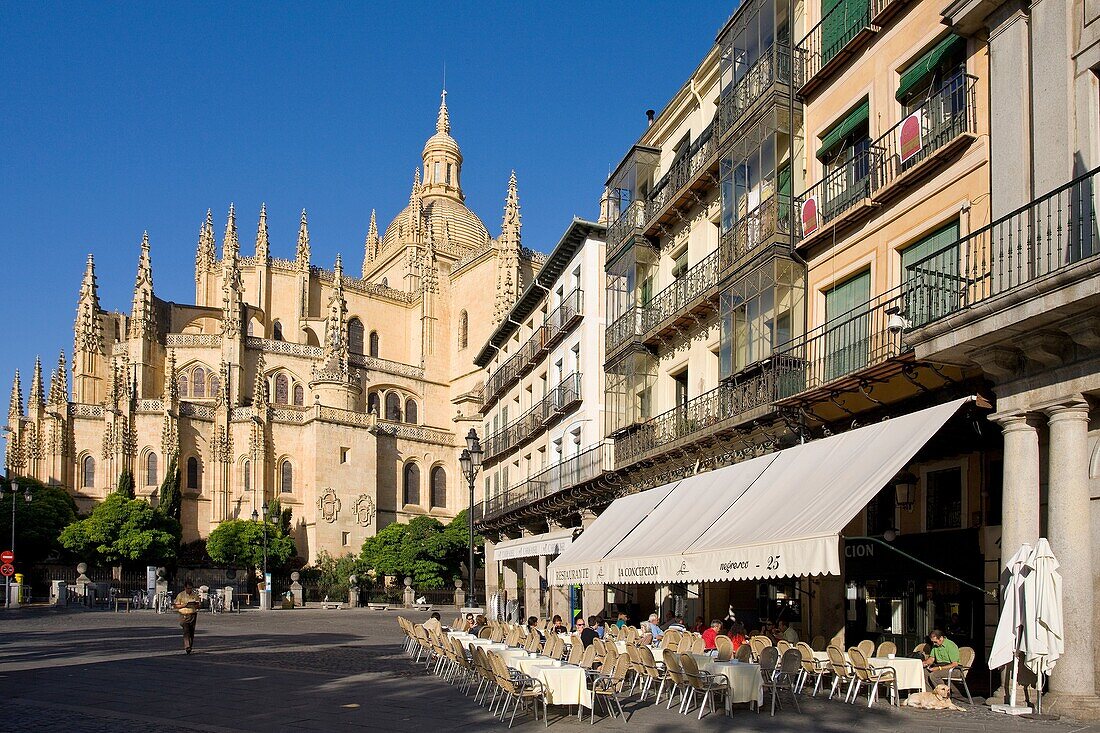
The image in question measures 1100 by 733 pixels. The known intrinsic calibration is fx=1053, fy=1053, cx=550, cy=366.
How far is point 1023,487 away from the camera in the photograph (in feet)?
38.1

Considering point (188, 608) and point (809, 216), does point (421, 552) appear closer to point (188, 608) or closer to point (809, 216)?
point (188, 608)

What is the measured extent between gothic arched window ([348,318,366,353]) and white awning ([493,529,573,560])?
179 ft

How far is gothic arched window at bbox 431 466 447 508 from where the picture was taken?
80.9 meters

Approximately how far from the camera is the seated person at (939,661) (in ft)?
41.8

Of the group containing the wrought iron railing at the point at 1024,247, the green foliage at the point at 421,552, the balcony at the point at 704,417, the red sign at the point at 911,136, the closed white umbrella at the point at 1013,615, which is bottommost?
the green foliage at the point at 421,552

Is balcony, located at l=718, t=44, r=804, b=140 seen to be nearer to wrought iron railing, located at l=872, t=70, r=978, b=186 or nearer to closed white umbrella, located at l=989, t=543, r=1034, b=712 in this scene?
wrought iron railing, located at l=872, t=70, r=978, b=186

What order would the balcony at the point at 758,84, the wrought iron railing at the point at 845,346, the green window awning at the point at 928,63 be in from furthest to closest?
1. the balcony at the point at 758,84
2. the wrought iron railing at the point at 845,346
3. the green window awning at the point at 928,63

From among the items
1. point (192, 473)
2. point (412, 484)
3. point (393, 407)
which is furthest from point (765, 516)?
point (393, 407)

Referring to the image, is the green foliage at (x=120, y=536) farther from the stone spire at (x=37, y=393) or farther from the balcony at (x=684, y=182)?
the balcony at (x=684, y=182)

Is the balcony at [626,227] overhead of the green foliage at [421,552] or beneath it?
overhead

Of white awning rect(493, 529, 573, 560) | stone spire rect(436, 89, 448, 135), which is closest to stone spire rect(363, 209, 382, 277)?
stone spire rect(436, 89, 448, 135)

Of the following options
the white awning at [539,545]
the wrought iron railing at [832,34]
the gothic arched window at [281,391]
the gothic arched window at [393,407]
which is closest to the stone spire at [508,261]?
the gothic arched window at [393,407]

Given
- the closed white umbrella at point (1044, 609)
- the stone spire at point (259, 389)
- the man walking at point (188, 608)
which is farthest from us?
the stone spire at point (259, 389)

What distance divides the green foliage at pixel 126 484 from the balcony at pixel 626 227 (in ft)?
157
